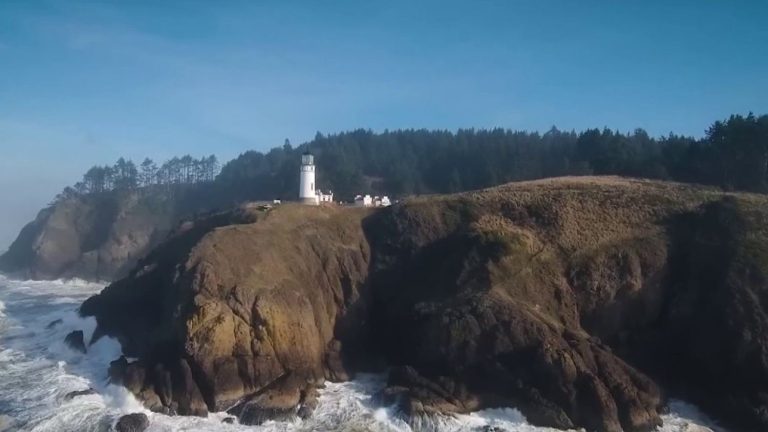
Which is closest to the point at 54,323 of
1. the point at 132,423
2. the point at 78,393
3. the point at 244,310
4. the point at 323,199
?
the point at 78,393

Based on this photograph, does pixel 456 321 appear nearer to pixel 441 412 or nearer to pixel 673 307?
pixel 441 412

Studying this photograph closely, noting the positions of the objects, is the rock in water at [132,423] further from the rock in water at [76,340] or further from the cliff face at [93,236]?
the cliff face at [93,236]

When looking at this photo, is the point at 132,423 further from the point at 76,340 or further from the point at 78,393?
the point at 76,340

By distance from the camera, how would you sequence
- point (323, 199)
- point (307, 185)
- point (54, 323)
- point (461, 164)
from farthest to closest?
point (461, 164) → point (323, 199) → point (307, 185) → point (54, 323)

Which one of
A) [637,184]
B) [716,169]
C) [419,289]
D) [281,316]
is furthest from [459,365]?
[716,169]

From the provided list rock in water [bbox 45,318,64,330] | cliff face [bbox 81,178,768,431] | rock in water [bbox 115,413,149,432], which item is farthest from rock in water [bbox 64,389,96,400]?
rock in water [bbox 45,318,64,330]
